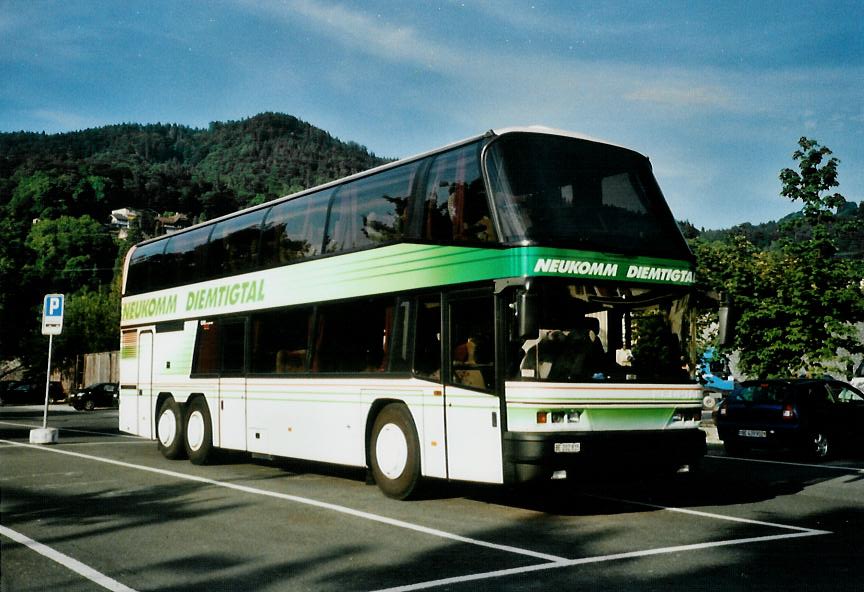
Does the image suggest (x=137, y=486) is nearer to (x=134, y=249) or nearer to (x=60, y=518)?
(x=60, y=518)

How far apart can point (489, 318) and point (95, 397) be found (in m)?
39.2

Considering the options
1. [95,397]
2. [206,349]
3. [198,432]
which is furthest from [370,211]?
[95,397]

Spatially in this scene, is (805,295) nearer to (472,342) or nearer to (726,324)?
(726,324)

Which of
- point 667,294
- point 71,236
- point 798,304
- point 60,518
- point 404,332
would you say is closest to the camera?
point 60,518

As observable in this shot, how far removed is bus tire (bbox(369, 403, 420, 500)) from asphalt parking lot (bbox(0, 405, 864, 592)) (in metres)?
0.23

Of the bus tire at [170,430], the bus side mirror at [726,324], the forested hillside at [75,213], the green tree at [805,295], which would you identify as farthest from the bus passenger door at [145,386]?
the forested hillside at [75,213]

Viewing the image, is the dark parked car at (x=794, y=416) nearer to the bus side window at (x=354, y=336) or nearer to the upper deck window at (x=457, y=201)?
the bus side window at (x=354, y=336)

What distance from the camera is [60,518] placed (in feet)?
32.3

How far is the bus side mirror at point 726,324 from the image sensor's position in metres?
11.0

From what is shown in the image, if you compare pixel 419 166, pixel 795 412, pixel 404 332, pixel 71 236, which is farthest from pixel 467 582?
pixel 71 236

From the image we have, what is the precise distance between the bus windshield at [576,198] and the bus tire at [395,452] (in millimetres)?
2753

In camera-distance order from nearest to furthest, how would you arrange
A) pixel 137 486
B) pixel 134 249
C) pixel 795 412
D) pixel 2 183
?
pixel 137 486
pixel 795 412
pixel 134 249
pixel 2 183

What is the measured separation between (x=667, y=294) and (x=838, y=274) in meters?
12.6

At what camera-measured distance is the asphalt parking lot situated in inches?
274
